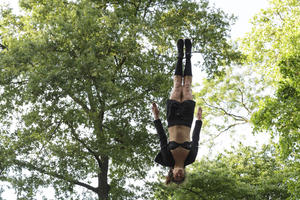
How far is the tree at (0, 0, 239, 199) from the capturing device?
34.7 ft

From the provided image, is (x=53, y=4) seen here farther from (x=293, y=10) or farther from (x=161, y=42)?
(x=293, y=10)

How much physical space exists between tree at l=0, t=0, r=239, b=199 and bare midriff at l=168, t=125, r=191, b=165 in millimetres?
4027

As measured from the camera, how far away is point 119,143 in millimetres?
11992

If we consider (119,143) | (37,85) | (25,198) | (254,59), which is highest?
(254,59)

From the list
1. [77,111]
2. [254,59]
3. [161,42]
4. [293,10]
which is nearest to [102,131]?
[77,111]

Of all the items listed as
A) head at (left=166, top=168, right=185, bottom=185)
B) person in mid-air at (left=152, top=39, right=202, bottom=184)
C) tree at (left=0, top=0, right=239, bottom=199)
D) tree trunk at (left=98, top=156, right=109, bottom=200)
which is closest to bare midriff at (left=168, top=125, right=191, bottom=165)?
person in mid-air at (left=152, top=39, right=202, bottom=184)

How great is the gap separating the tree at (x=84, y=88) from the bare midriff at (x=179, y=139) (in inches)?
159

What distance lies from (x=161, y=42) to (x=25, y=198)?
22.8 ft

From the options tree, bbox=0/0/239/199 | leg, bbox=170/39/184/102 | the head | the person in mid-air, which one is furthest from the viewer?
tree, bbox=0/0/239/199

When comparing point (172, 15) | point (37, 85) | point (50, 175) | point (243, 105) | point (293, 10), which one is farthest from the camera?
point (243, 105)

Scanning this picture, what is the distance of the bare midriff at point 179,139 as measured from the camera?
650 cm

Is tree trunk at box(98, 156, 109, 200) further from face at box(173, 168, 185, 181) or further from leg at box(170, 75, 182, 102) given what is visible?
face at box(173, 168, 185, 181)

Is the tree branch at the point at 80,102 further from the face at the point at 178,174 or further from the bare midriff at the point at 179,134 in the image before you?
the face at the point at 178,174

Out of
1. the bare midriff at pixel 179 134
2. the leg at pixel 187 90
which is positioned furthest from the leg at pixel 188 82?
the bare midriff at pixel 179 134
